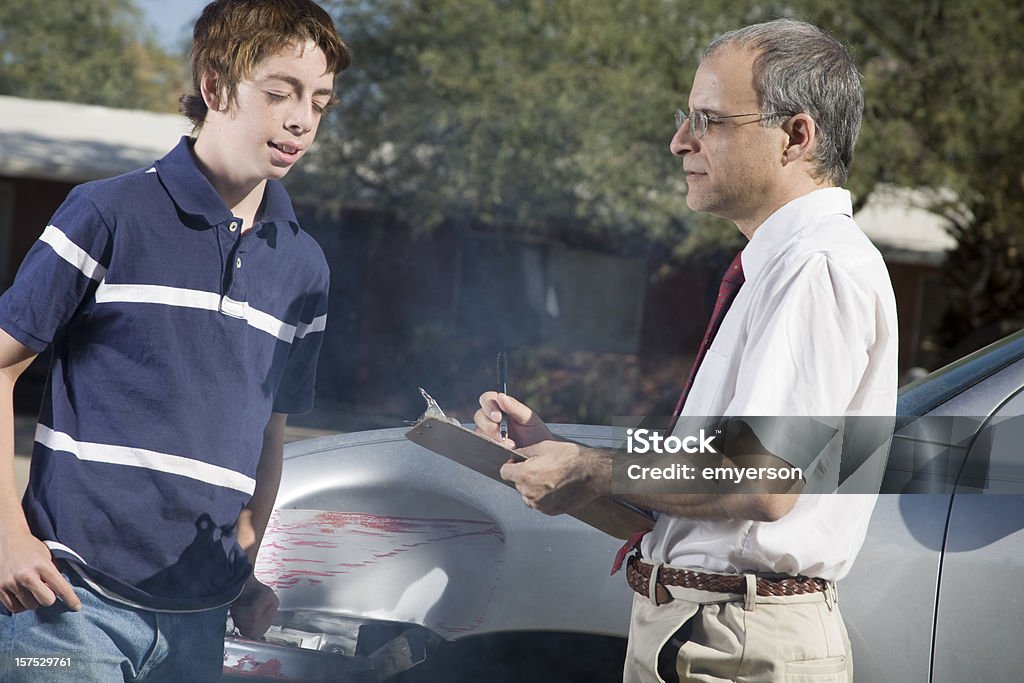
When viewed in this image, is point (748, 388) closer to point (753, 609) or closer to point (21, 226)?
point (753, 609)

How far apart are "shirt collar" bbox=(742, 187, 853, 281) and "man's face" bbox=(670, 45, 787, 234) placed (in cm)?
4

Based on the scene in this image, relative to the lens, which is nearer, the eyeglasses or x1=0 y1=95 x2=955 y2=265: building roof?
the eyeglasses

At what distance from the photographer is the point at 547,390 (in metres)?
6.57

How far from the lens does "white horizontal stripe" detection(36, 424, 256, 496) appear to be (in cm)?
149

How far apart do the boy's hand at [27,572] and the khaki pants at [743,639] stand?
0.79 m

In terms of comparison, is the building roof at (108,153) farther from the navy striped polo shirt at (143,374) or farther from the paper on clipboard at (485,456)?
the navy striped polo shirt at (143,374)

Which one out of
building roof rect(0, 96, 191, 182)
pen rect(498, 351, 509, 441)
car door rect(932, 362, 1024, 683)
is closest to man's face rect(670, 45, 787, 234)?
pen rect(498, 351, 509, 441)

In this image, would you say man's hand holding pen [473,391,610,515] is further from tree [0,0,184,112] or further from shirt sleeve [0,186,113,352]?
tree [0,0,184,112]

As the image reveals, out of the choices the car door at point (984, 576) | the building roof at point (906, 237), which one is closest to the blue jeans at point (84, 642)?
the car door at point (984, 576)

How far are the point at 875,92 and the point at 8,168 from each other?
8.54 metres

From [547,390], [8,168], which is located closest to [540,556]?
[547,390]

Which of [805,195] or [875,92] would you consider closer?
[805,195]

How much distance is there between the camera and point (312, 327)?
1.75 meters

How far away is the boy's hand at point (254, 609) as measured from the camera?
70.1 inches
